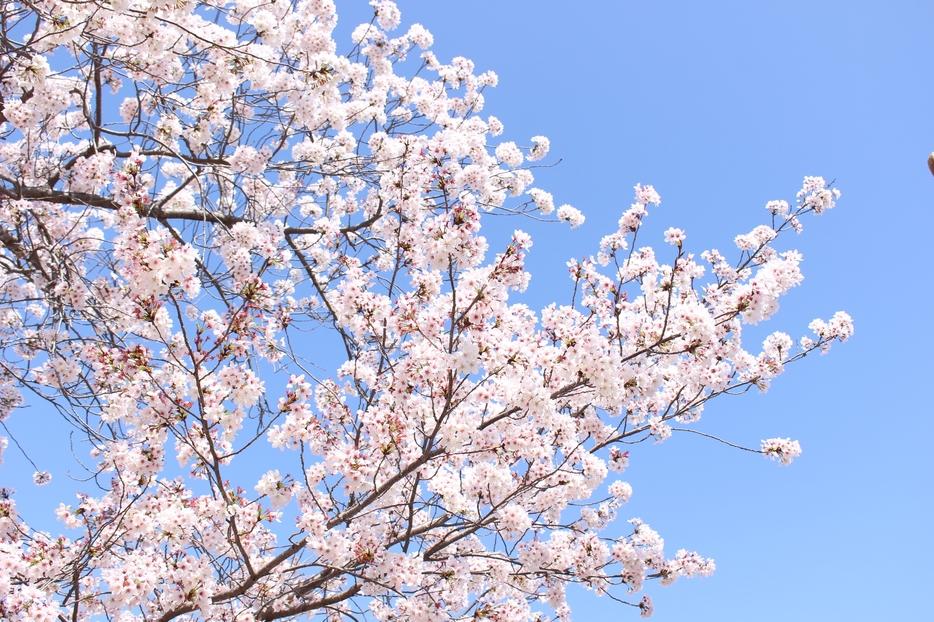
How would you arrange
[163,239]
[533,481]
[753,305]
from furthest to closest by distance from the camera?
[533,481]
[753,305]
[163,239]

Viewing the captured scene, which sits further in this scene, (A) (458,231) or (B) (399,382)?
(B) (399,382)

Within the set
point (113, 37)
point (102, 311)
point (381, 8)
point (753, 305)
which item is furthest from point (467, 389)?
point (381, 8)

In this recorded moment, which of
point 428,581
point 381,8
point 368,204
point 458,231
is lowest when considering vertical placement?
point 428,581

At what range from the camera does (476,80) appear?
9.05 meters

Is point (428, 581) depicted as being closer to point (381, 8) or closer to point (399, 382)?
point (399, 382)

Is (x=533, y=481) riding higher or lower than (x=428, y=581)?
higher

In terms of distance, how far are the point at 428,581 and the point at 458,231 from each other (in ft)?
8.66

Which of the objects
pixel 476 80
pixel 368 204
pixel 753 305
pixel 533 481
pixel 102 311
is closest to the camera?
pixel 753 305

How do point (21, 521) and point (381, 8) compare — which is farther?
point (381, 8)

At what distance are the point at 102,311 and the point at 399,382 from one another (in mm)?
2720

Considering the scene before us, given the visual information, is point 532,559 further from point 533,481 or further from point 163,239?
point 163,239

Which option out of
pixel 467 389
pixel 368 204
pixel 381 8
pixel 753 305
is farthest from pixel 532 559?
pixel 381 8

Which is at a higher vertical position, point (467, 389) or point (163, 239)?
point (163, 239)

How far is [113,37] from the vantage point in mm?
5238
